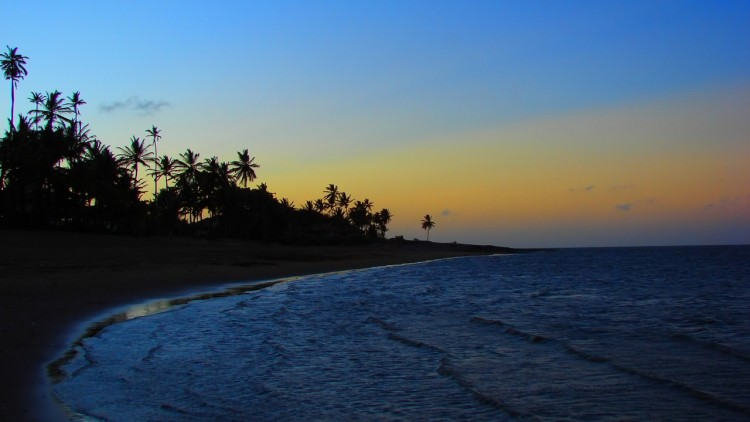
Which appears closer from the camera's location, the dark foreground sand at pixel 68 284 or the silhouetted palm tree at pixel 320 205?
the dark foreground sand at pixel 68 284

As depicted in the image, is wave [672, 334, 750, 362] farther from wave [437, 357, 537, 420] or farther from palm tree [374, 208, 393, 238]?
palm tree [374, 208, 393, 238]

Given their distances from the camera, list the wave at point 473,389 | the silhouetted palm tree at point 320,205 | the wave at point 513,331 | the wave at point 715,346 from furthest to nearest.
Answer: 1. the silhouetted palm tree at point 320,205
2. the wave at point 513,331
3. the wave at point 715,346
4. the wave at point 473,389

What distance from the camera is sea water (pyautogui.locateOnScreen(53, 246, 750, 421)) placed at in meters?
8.15

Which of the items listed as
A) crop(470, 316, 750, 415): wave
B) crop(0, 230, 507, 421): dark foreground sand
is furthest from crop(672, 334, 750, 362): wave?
crop(0, 230, 507, 421): dark foreground sand

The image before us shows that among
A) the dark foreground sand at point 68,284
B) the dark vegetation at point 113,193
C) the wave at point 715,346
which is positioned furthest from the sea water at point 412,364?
the dark vegetation at point 113,193

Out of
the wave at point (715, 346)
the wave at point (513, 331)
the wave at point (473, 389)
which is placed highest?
the wave at point (513, 331)

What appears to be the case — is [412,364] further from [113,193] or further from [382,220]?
[382,220]

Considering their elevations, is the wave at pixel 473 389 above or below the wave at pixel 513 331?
below

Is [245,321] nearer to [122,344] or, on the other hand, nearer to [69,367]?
[122,344]

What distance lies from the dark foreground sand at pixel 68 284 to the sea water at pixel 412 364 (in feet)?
2.10

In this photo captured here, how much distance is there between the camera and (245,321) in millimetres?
16891

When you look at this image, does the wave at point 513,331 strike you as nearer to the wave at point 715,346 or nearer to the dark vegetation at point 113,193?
the wave at point 715,346

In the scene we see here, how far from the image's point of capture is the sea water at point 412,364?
8148mm

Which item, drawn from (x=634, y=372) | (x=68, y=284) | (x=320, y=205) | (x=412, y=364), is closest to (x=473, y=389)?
(x=412, y=364)
